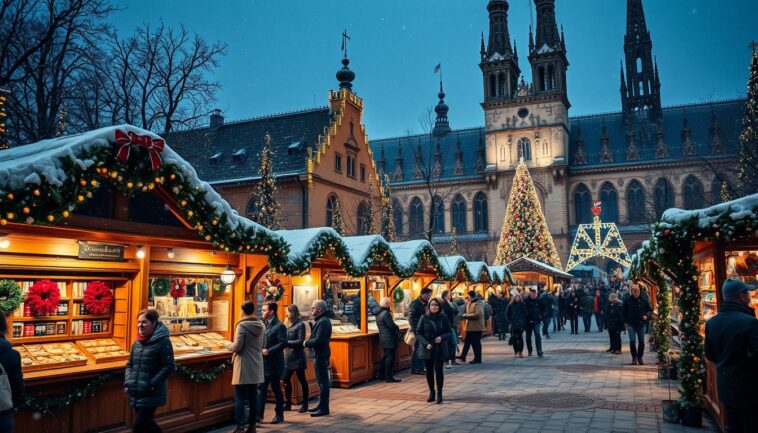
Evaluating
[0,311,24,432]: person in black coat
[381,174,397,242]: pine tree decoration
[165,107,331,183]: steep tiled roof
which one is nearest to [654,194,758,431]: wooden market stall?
[0,311,24,432]: person in black coat

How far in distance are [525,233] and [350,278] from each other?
22517 millimetres

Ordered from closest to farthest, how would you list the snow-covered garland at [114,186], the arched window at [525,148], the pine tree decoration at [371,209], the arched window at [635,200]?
the snow-covered garland at [114,186]
the pine tree decoration at [371,209]
the arched window at [635,200]
the arched window at [525,148]

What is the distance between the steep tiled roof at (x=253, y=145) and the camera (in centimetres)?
3656

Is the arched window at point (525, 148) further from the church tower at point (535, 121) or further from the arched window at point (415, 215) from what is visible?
the arched window at point (415, 215)

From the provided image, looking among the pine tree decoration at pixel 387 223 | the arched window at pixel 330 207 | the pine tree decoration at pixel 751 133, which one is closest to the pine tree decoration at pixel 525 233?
the pine tree decoration at pixel 387 223

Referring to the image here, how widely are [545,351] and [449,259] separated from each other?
14.4 ft

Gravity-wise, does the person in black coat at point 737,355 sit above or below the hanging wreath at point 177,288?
below

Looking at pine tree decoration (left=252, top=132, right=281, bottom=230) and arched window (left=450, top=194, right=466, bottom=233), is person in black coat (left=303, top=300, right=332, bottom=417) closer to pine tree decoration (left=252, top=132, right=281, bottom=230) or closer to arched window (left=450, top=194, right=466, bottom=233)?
pine tree decoration (left=252, top=132, right=281, bottom=230)

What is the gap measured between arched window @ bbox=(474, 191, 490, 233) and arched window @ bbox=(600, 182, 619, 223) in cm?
1175

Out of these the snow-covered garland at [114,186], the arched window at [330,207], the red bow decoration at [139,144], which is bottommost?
the snow-covered garland at [114,186]

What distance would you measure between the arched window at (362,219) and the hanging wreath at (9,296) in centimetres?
3203

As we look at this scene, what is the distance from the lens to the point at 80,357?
7984 millimetres

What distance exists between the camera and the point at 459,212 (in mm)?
66812

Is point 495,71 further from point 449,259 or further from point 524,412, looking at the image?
point 524,412
